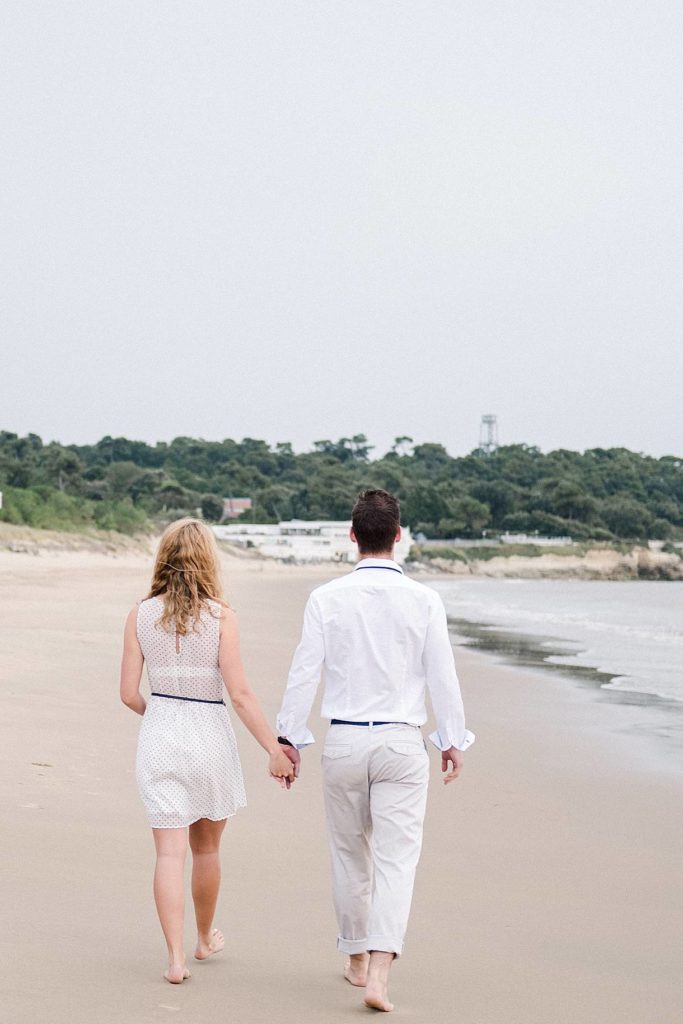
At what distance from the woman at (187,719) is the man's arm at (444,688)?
0.51 m

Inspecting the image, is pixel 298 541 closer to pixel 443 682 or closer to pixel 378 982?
pixel 443 682

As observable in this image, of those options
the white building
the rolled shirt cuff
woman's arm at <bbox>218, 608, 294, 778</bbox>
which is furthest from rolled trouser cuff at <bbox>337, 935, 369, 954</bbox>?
the white building

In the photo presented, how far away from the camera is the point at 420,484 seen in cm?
12925

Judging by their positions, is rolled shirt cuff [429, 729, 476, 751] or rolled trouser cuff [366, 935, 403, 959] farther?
rolled shirt cuff [429, 729, 476, 751]

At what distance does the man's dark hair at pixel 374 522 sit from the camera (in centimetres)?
375

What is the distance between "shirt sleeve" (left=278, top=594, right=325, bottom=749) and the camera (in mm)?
3656

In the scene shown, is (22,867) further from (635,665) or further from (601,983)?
(635,665)

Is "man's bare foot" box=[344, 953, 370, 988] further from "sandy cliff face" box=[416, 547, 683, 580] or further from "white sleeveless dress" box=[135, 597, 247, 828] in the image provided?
"sandy cliff face" box=[416, 547, 683, 580]

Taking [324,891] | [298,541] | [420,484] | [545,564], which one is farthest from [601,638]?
[420,484]

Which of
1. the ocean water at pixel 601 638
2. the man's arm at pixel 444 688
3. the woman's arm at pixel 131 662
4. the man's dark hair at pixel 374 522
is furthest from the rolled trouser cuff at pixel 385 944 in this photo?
the ocean water at pixel 601 638

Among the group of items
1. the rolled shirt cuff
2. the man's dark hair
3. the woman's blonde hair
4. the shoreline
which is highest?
the man's dark hair

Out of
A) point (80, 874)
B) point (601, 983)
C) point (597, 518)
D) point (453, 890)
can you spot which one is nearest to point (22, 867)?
point (80, 874)

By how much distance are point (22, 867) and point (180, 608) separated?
1.59 meters

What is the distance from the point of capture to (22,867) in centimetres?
456
